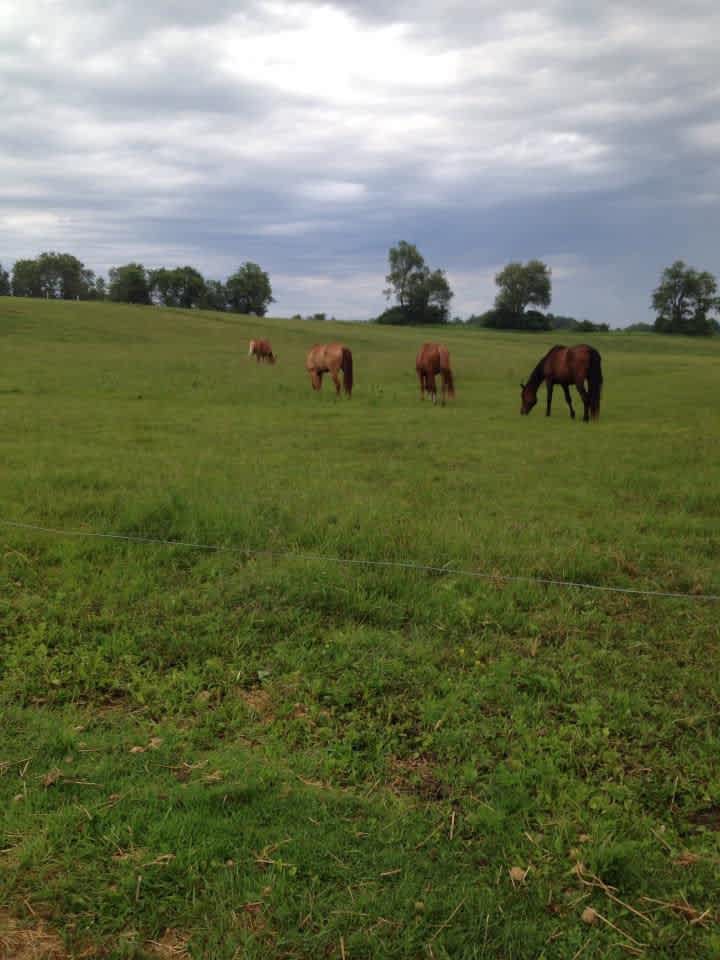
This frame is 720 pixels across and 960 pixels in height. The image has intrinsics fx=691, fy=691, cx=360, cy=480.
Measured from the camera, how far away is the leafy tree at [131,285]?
312 ft

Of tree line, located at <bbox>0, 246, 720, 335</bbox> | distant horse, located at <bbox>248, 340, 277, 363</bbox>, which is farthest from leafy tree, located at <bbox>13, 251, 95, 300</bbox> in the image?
distant horse, located at <bbox>248, 340, 277, 363</bbox>

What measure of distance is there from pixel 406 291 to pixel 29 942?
98.2 m

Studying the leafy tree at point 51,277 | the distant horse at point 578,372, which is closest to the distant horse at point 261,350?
the distant horse at point 578,372

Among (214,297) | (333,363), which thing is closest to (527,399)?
(333,363)

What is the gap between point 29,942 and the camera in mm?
2508

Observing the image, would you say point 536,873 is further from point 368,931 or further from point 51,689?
point 51,689

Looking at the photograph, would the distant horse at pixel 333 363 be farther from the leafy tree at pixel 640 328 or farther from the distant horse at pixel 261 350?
the leafy tree at pixel 640 328

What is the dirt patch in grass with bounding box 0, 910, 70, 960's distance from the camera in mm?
2459

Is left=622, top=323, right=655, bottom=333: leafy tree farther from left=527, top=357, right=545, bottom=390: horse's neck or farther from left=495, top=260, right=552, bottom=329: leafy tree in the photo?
left=527, top=357, right=545, bottom=390: horse's neck

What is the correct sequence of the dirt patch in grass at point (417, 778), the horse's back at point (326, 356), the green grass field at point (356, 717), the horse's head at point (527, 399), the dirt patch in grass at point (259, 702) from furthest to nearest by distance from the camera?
the horse's back at point (326, 356), the horse's head at point (527, 399), the dirt patch in grass at point (259, 702), the dirt patch in grass at point (417, 778), the green grass field at point (356, 717)

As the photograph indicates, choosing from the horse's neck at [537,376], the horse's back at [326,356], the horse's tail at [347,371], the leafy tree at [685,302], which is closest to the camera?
the horse's neck at [537,376]

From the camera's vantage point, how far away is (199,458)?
32.9 ft

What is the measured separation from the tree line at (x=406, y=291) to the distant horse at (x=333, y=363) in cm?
6791

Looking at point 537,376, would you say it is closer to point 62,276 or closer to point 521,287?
point 521,287
